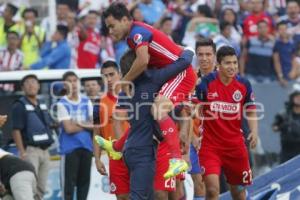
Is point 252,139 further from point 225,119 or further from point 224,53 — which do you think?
point 224,53

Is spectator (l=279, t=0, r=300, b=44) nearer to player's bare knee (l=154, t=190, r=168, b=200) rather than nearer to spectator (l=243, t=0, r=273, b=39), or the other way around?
spectator (l=243, t=0, r=273, b=39)

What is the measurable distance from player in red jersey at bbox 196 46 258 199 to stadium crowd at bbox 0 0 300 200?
2.3 inches

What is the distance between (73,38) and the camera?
75.7ft

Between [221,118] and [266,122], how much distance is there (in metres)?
7.33

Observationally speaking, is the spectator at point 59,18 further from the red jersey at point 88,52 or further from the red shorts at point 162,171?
the red shorts at point 162,171

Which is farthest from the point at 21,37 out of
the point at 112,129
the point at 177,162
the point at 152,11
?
the point at 177,162

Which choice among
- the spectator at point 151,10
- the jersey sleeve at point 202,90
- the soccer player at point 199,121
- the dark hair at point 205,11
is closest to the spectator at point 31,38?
the spectator at point 151,10

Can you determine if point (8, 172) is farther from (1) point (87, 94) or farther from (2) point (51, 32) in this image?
(2) point (51, 32)

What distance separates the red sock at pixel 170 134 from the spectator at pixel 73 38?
8.95 metres

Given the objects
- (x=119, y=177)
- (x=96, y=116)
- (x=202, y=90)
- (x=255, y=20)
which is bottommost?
(x=119, y=177)

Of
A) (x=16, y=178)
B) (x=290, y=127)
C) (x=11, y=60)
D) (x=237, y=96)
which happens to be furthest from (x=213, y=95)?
(x=11, y=60)

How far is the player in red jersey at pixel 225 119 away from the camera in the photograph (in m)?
15.5

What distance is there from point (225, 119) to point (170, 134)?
5.93 feet

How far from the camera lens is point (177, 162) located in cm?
1378
